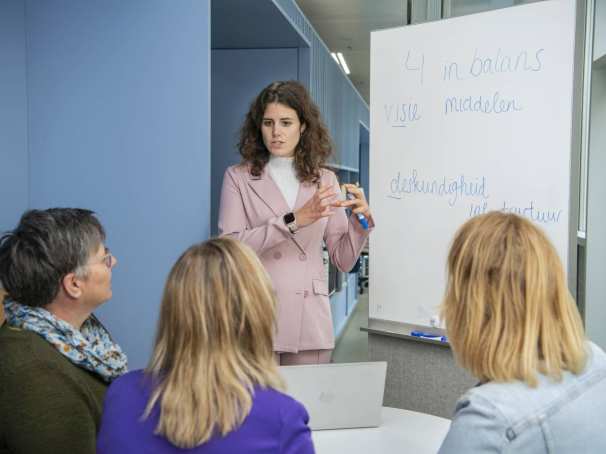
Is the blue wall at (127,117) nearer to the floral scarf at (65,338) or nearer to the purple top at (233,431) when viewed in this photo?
the floral scarf at (65,338)

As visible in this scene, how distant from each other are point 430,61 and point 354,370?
135 cm

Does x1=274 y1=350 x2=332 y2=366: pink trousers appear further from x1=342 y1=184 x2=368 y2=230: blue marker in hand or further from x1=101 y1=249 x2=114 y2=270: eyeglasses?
x1=101 y1=249 x2=114 y2=270: eyeglasses

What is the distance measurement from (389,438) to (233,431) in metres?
0.71

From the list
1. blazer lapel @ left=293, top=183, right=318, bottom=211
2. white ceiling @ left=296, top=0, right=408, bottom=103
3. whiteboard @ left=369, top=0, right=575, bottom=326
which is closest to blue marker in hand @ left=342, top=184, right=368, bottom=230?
blazer lapel @ left=293, top=183, right=318, bottom=211

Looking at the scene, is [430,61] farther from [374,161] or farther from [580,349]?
[580,349]

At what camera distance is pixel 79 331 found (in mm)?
1614

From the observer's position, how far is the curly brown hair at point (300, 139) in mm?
2387

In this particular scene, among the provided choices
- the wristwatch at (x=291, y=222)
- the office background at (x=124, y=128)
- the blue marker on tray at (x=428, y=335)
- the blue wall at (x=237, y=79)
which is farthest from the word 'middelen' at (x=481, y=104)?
the blue wall at (x=237, y=79)

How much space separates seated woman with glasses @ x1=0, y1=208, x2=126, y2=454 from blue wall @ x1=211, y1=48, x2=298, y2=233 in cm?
256

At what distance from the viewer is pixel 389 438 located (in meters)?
1.65

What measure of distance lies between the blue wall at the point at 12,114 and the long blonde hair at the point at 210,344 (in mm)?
1360

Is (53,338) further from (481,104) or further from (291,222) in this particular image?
(481,104)

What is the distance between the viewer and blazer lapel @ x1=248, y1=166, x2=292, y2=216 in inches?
→ 92.5

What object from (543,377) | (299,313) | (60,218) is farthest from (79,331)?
(543,377)
